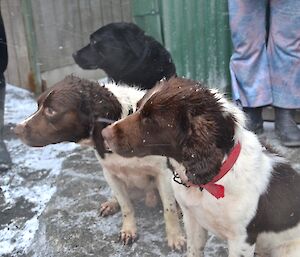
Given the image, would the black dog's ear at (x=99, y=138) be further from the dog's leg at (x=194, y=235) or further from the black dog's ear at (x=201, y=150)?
the black dog's ear at (x=201, y=150)

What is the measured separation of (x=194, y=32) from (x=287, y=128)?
138 cm

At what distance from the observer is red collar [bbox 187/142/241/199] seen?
2422 millimetres

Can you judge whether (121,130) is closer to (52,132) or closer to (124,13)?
(52,132)

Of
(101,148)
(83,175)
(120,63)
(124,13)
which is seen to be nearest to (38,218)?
(83,175)

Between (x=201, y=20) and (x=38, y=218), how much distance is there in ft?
8.65

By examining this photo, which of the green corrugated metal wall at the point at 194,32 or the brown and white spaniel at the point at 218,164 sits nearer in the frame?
the brown and white spaniel at the point at 218,164

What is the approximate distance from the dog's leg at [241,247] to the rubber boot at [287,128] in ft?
7.42

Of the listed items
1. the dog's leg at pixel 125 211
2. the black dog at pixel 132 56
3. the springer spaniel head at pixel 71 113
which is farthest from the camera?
the black dog at pixel 132 56

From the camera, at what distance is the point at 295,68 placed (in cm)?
455

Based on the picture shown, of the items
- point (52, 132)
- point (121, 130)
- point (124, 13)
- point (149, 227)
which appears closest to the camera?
point (121, 130)

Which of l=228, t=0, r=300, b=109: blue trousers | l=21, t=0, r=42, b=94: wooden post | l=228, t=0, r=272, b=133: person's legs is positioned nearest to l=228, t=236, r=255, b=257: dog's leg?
l=228, t=0, r=272, b=133: person's legs

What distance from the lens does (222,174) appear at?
2.45m

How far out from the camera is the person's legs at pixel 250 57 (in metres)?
4.46

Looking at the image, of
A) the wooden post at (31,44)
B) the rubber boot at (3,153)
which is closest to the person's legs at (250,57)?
the rubber boot at (3,153)
